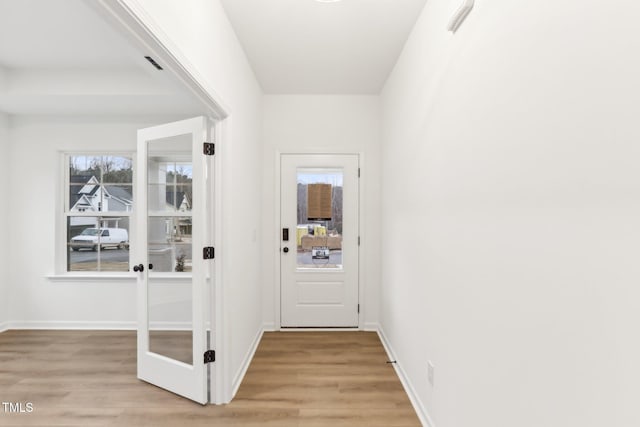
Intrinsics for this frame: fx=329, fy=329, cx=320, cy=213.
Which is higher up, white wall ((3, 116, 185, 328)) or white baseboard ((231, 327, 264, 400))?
white wall ((3, 116, 185, 328))

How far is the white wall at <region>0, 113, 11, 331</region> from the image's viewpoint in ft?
12.4

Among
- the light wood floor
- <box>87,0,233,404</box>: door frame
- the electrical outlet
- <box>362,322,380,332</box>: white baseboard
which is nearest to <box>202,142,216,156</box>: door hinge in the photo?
<box>87,0,233,404</box>: door frame

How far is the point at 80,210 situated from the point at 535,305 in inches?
183

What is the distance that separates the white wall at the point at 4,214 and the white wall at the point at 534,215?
4.65m

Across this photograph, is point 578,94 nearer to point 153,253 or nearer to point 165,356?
point 153,253

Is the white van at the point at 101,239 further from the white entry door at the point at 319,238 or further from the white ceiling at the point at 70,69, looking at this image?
the white entry door at the point at 319,238

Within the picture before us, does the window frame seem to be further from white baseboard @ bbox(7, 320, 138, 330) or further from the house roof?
white baseboard @ bbox(7, 320, 138, 330)

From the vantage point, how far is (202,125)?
7.49ft

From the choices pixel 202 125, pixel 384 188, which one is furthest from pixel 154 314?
pixel 384 188

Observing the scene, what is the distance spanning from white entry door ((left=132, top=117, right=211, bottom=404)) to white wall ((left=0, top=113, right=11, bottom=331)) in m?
2.48

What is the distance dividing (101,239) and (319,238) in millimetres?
2654

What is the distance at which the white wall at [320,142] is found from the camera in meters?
3.82

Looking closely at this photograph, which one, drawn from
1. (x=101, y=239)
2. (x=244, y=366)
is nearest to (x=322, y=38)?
(x=244, y=366)

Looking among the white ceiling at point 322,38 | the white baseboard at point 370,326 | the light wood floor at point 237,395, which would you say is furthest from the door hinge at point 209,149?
the white baseboard at point 370,326
